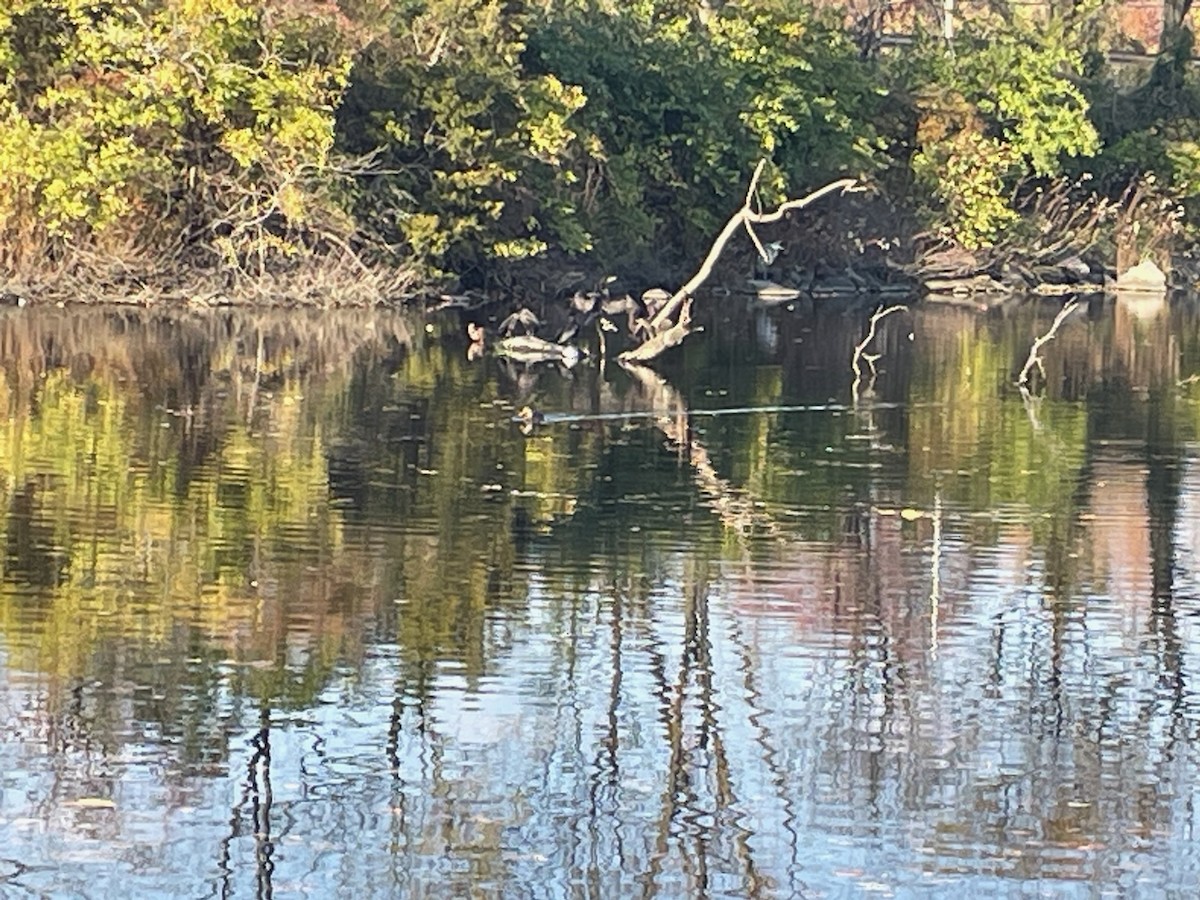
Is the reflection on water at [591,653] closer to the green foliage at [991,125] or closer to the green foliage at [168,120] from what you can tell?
the green foliage at [168,120]

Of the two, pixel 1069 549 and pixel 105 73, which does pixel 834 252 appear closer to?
pixel 105 73

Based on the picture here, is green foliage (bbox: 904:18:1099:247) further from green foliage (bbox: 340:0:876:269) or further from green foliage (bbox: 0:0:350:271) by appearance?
green foliage (bbox: 0:0:350:271)

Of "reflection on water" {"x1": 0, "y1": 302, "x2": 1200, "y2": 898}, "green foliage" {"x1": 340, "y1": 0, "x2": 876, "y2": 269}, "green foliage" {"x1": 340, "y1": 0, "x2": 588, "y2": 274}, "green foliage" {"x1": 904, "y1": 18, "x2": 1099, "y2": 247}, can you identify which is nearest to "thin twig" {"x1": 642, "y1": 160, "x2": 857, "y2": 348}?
"reflection on water" {"x1": 0, "y1": 302, "x2": 1200, "y2": 898}

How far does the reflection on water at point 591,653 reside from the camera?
8016 millimetres

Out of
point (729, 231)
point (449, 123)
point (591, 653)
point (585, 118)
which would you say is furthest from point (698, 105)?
point (591, 653)

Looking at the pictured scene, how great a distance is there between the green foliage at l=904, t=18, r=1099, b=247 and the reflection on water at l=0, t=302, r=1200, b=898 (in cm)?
2836

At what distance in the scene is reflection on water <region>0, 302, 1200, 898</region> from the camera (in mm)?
8016

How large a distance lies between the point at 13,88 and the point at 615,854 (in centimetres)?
3063

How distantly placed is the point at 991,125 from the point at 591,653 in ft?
141

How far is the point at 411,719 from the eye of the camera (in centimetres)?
971

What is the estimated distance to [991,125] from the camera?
52438 millimetres

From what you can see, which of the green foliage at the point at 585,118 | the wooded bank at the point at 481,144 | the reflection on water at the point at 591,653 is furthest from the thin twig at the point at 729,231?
the green foliage at the point at 585,118

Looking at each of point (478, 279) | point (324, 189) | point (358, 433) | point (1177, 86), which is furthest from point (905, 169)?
point (358, 433)

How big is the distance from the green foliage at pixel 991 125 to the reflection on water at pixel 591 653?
93.0 feet
